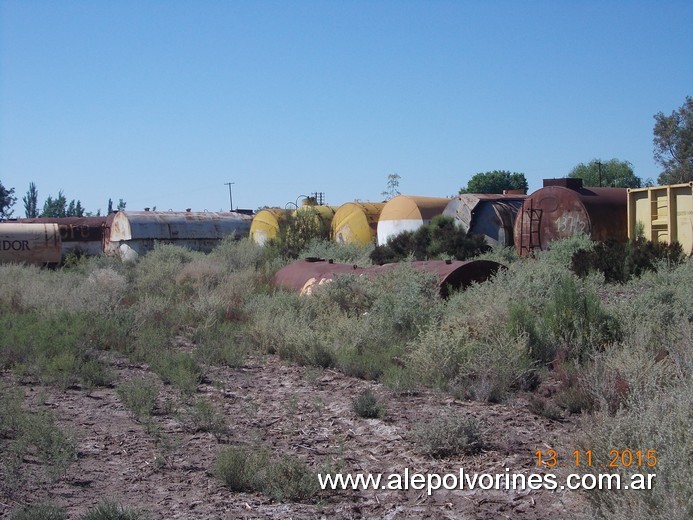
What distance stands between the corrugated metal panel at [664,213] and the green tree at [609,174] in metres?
48.7

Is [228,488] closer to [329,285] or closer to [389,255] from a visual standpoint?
[329,285]

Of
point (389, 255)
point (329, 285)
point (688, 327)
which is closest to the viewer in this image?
point (688, 327)

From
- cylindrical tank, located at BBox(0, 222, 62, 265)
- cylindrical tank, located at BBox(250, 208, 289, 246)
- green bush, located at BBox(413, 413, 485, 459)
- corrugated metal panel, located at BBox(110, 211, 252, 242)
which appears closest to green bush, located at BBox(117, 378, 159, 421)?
green bush, located at BBox(413, 413, 485, 459)

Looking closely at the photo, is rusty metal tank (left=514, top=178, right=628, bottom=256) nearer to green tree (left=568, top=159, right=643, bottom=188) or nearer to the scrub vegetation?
the scrub vegetation

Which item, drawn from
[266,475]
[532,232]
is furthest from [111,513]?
[532,232]

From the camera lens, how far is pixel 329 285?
13.9 metres

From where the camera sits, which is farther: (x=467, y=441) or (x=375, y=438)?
(x=375, y=438)

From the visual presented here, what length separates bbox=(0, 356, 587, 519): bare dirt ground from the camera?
18.0ft

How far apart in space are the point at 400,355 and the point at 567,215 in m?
12.5

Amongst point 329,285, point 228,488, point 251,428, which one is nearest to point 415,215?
point 329,285

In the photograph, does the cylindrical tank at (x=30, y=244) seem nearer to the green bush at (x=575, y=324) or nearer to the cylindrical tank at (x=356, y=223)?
the cylindrical tank at (x=356, y=223)

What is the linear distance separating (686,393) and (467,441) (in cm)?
196

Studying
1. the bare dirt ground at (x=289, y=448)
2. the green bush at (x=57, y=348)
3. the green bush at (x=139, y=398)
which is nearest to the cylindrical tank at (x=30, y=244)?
the green bush at (x=57, y=348)

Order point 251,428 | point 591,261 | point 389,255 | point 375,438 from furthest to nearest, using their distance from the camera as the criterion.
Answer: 1. point 389,255
2. point 591,261
3. point 251,428
4. point 375,438
